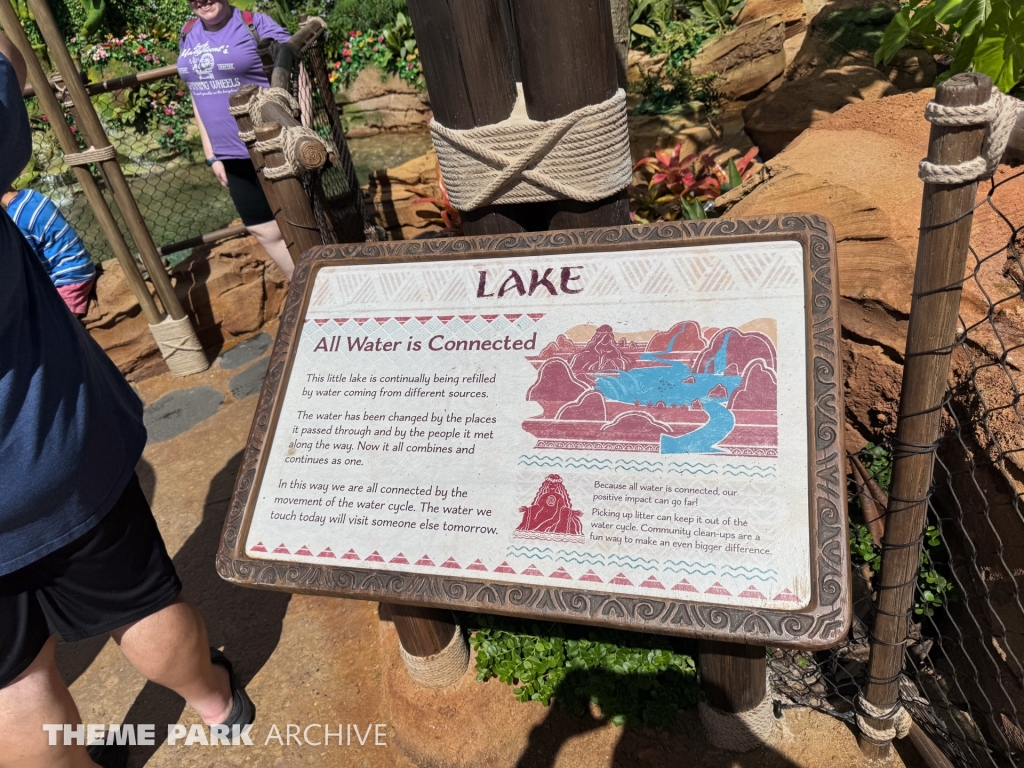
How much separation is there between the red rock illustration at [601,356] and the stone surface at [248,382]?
2.83 metres

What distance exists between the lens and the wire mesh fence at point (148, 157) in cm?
795

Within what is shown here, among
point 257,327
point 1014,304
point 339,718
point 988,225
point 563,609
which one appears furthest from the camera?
point 257,327

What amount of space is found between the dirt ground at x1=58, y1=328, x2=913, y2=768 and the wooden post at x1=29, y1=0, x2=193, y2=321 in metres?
1.60

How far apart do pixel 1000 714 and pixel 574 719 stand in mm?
1068

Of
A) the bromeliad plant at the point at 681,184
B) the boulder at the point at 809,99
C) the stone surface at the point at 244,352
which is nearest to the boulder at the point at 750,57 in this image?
the boulder at the point at 809,99

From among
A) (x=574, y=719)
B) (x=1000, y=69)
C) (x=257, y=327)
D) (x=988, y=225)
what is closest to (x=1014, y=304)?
(x=988, y=225)

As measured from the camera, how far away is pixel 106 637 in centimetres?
249

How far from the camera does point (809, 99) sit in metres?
3.41

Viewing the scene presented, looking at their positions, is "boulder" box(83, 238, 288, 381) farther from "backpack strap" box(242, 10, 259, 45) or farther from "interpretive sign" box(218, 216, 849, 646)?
"interpretive sign" box(218, 216, 849, 646)

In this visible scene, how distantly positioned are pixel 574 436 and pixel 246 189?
9.40ft

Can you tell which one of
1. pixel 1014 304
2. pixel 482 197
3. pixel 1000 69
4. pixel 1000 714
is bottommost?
pixel 1000 714

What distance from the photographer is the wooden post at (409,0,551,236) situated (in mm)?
1518

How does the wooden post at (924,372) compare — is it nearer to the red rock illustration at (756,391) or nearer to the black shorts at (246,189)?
the red rock illustration at (756,391)

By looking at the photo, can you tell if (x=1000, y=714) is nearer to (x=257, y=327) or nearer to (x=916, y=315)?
(x=916, y=315)
